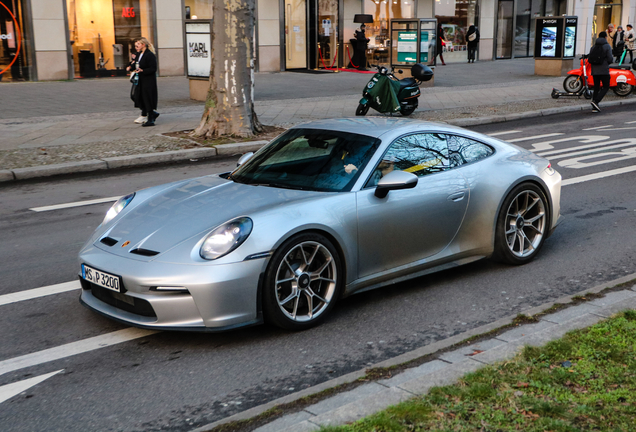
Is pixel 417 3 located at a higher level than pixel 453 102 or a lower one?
higher

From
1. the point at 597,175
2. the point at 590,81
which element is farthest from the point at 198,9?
the point at 597,175

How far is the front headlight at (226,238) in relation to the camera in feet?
14.7

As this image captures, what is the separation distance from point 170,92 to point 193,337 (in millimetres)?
17349

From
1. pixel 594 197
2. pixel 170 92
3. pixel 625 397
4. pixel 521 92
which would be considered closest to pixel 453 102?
pixel 521 92

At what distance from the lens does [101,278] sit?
15.2ft

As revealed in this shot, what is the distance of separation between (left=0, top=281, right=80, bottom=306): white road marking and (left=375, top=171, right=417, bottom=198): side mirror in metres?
2.55

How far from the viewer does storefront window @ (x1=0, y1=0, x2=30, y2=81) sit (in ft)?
74.9

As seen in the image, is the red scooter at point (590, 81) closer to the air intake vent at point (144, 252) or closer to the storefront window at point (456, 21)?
the storefront window at point (456, 21)

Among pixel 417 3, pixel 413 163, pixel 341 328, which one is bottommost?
pixel 341 328

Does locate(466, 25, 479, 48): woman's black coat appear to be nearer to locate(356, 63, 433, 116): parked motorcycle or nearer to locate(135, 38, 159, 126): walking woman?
locate(356, 63, 433, 116): parked motorcycle

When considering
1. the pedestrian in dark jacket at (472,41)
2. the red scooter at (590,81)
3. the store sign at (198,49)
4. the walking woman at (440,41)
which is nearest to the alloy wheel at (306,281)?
the store sign at (198,49)

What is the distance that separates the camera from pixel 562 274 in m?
6.08

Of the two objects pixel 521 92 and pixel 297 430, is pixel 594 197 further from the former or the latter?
pixel 521 92

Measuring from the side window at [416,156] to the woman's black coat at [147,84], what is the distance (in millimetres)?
9881
